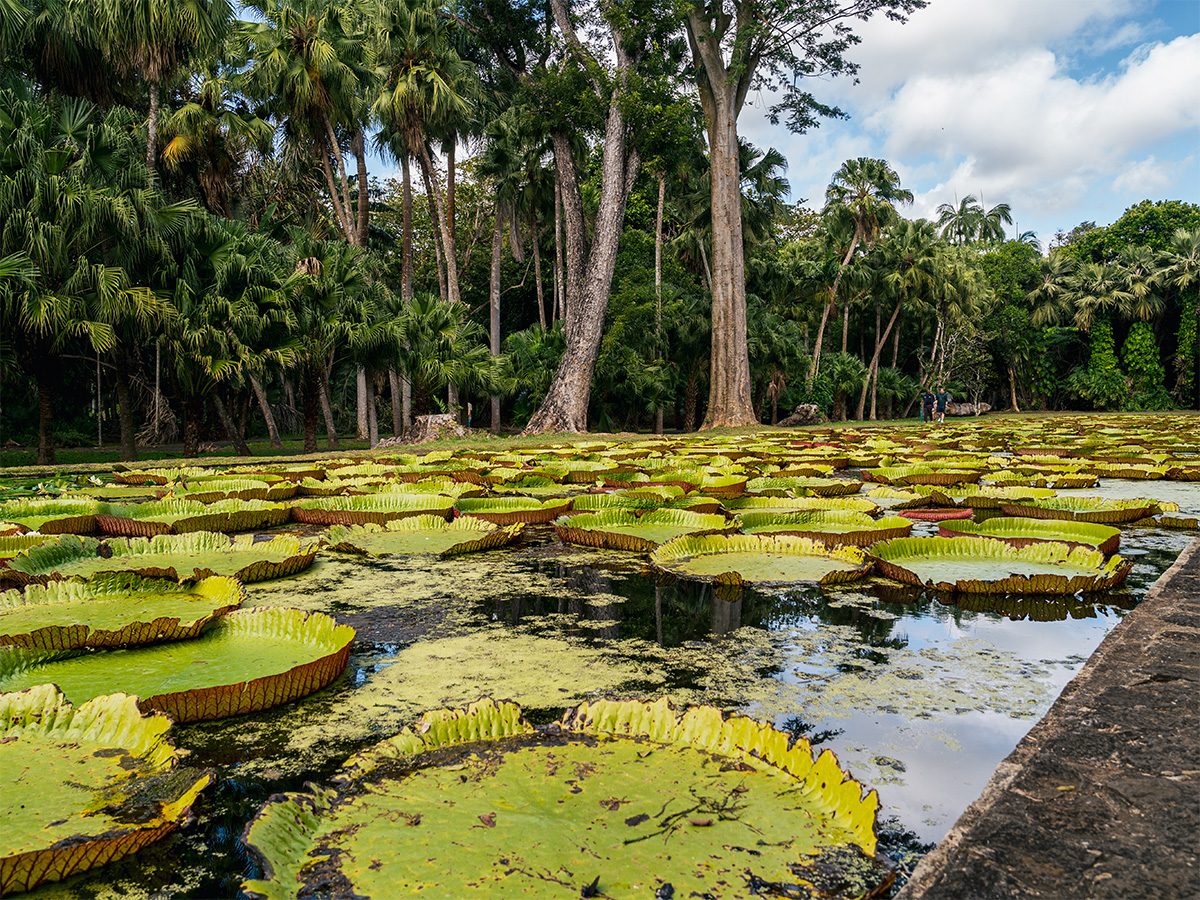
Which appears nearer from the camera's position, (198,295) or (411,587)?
(411,587)

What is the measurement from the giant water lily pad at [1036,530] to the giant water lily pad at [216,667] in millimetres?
1801

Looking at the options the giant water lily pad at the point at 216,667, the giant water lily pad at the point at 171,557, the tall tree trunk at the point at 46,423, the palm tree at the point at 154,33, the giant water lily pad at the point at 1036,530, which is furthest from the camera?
the palm tree at the point at 154,33

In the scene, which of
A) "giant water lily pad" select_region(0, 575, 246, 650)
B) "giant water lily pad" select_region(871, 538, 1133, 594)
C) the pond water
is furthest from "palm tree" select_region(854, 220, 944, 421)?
"giant water lily pad" select_region(0, 575, 246, 650)

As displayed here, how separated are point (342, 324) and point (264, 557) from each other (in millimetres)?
10528

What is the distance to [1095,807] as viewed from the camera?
631 mm

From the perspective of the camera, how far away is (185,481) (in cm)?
397

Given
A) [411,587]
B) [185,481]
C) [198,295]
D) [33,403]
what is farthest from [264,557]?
[33,403]

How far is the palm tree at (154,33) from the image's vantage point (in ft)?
35.4

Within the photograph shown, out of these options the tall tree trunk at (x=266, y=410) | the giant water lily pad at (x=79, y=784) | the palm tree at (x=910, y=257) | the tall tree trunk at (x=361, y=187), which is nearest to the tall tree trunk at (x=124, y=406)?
the tall tree trunk at (x=266, y=410)

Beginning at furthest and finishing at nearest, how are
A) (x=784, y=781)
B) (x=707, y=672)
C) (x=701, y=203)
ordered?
1. (x=701, y=203)
2. (x=707, y=672)
3. (x=784, y=781)

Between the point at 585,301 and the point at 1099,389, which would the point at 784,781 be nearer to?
the point at 585,301

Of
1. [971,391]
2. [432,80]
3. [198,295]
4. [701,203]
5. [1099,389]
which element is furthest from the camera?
[971,391]

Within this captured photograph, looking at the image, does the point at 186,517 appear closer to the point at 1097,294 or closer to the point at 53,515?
the point at 53,515

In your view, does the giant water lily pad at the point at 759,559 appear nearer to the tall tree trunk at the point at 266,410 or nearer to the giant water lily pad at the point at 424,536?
the giant water lily pad at the point at 424,536
